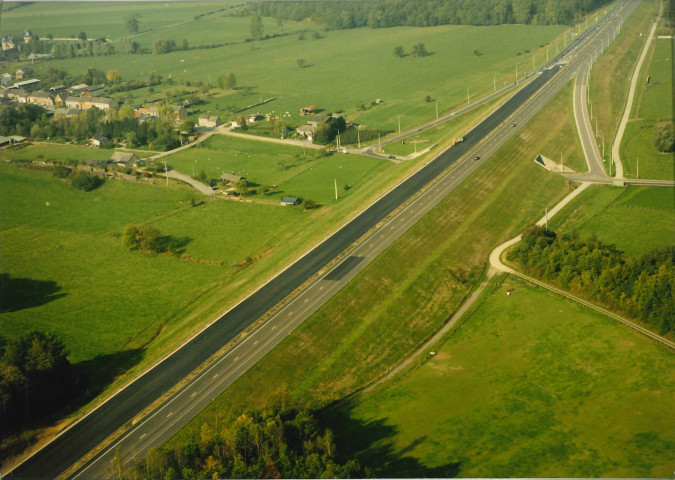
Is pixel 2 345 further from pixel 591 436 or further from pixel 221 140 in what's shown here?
pixel 221 140

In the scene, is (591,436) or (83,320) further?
(83,320)

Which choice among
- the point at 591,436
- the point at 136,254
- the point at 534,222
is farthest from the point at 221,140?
the point at 591,436

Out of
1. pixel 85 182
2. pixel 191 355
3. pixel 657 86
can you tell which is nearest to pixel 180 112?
pixel 85 182

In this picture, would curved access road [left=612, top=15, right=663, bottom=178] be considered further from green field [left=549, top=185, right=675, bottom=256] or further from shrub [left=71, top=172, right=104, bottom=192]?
shrub [left=71, top=172, right=104, bottom=192]

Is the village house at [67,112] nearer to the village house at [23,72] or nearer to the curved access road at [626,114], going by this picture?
the village house at [23,72]

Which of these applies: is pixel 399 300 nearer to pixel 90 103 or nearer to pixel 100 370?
pixel 100 370
